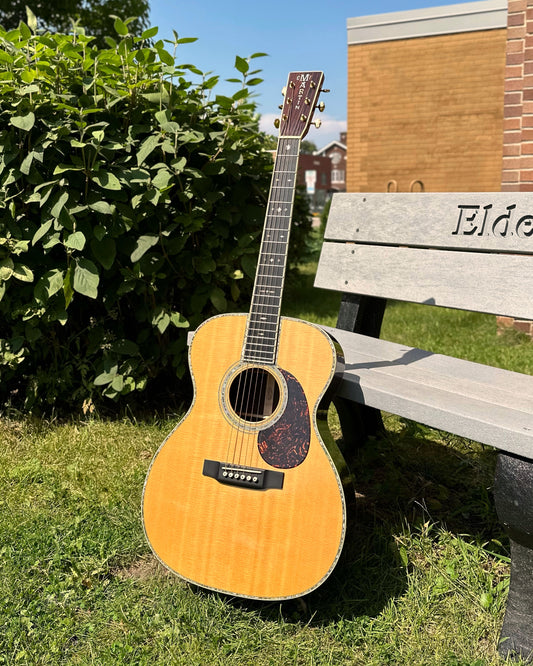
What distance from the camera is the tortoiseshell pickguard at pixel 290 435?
1.92 metres

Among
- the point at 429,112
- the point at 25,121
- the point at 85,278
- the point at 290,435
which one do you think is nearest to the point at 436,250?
the point at 290,435

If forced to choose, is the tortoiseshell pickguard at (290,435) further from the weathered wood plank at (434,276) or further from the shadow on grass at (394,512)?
the weathered wood plank at (434,276)

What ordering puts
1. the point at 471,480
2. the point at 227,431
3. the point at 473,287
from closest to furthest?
the point at 227,431, the point at 473,287, the point at 471,480

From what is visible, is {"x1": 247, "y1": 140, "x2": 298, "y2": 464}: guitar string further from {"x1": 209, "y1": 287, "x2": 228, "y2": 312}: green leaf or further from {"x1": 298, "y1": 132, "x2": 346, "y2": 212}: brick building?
{"x1": 298, "y1": 132, "x2": 346, "y2": 212}: brick building

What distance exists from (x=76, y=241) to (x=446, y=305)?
1.66m

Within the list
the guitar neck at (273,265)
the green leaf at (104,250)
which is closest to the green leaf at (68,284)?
the green leaf at (104,250)

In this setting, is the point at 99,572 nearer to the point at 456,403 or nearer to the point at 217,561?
the point at 217,561

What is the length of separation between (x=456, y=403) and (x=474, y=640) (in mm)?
726

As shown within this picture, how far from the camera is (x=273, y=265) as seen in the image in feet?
7.38

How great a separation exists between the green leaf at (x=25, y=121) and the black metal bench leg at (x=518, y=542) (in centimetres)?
229

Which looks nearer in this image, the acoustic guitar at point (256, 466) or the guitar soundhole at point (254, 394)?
the acoustic guitar at point (256, 466)

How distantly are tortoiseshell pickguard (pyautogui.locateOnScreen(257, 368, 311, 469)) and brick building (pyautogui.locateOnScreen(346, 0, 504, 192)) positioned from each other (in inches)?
386

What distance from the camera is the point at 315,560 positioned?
182 centimetres

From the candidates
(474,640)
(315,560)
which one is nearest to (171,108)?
(315,560)
